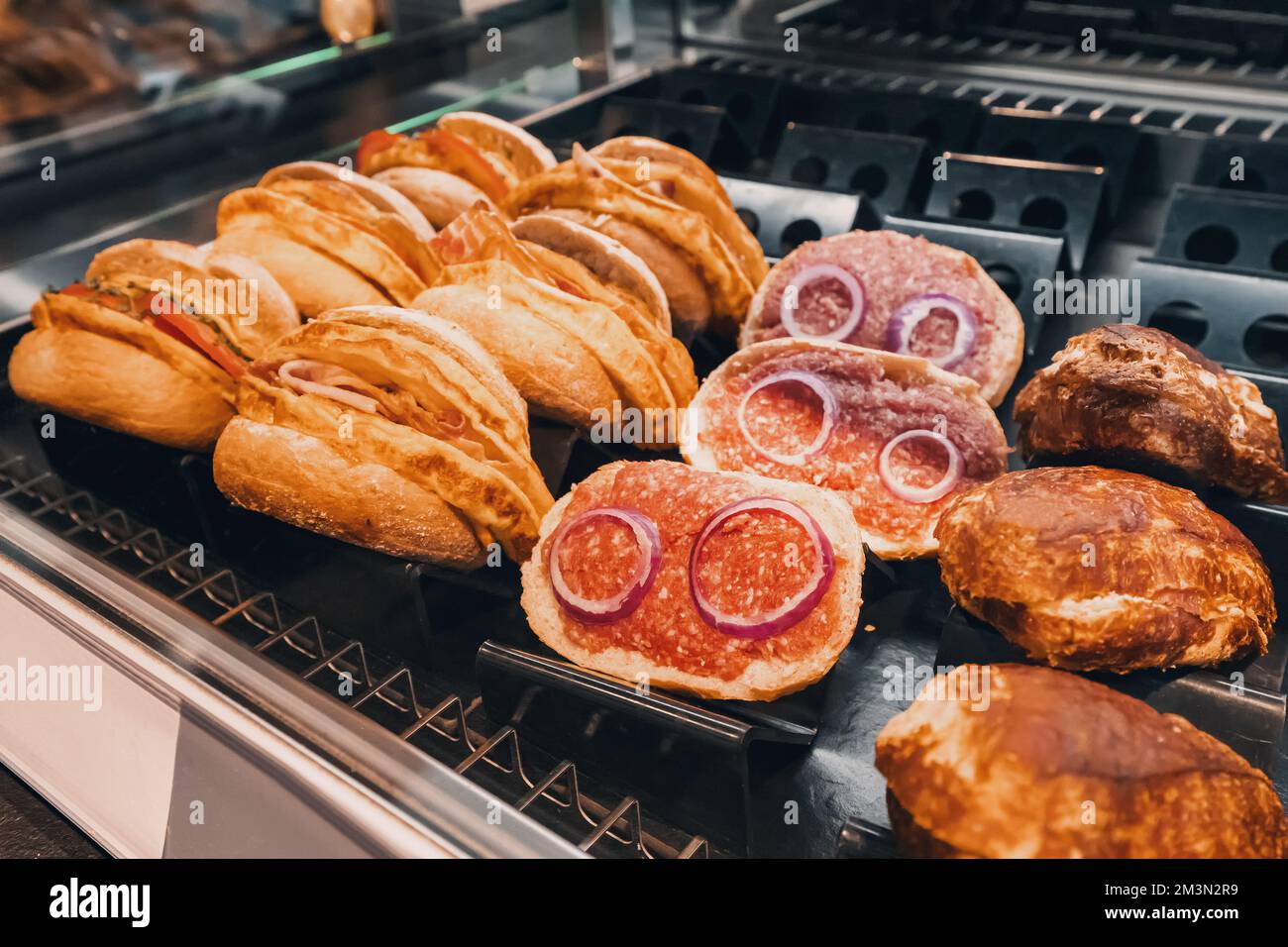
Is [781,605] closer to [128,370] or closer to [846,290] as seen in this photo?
[846,290]

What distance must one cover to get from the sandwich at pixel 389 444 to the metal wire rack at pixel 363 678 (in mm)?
213

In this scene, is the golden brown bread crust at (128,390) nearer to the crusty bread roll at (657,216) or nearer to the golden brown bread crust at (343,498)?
the golden brown bread crust at (343,498)

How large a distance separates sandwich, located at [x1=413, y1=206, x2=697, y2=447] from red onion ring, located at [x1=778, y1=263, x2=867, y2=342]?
0.31 metres

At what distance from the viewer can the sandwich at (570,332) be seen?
84.5 inches

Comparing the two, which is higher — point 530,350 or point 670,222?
point 670,222

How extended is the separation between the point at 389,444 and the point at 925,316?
1350 millimetres

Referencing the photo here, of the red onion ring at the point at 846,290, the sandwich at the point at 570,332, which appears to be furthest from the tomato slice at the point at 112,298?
the red onion ring at the point at 846,290

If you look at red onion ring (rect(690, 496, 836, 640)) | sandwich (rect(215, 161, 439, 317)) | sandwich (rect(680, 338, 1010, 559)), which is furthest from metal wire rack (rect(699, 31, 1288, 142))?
red onion ring (rect(690, 496, 836, 640))

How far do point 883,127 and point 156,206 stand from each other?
94.2 inches

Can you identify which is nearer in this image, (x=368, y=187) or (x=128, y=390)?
(x=128, y=390)

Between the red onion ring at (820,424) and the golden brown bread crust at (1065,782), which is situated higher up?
the red onion ring at (820,424)

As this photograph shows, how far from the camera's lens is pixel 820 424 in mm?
2195

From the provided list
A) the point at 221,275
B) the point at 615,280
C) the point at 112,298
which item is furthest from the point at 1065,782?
the point at 112,298
